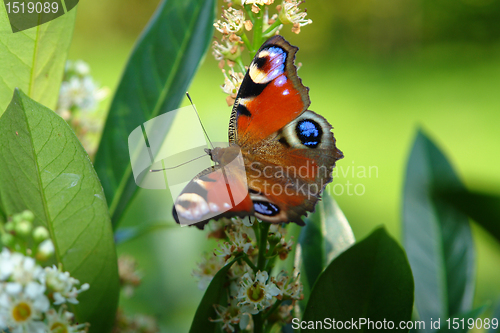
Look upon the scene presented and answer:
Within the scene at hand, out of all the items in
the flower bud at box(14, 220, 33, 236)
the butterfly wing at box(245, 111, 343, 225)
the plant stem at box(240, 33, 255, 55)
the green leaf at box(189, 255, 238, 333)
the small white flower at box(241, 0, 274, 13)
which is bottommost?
the green leaf at box(189, 255, 238, 333)

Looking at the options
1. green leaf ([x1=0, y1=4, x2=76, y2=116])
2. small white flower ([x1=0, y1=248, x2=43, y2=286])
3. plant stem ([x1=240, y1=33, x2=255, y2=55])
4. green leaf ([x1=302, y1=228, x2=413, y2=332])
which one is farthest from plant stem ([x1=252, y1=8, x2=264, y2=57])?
small white flower ([x1=0, y1=248, x2=43, y2=286])

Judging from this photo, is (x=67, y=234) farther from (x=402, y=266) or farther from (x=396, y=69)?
(x=396, y=69)

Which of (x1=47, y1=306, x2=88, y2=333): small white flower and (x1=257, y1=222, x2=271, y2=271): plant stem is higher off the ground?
(x1=257, y1=222, x2=271, y2=271): plant stem

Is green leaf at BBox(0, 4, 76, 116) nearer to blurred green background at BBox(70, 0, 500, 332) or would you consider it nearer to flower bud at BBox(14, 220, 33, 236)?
flower bud at BBox(14, 220, 33, 236)

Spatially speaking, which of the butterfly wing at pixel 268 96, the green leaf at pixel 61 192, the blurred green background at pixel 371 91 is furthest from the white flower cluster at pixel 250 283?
the blurred green background at pixel 371 91

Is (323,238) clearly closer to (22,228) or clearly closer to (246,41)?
(246,41)

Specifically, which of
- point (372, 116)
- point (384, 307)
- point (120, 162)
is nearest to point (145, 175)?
point (120, 162)
